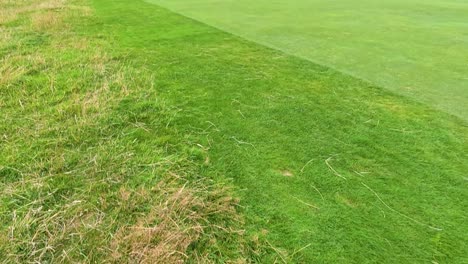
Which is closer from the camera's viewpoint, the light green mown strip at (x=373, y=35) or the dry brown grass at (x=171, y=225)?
the dry brown grass at (x=171, y=225)

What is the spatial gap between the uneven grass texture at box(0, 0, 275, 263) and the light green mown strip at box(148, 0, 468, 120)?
71.9 inches

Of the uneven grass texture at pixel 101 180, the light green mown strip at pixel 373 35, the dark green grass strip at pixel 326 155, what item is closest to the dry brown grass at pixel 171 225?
the uneven grass texture at pixel 101 180

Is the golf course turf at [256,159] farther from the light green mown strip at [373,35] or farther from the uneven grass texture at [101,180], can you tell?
the light green mown strip at [373,35]

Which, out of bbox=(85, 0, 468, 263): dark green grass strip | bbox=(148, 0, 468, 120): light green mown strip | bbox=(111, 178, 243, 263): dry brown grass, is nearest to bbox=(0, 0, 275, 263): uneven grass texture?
bbox=(111, 178, 243, 263): dry brown grass

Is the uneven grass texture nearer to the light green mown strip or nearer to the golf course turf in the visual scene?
the golf course turf

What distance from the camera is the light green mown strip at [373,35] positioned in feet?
9.43

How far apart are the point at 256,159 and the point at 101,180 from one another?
788 millimetres

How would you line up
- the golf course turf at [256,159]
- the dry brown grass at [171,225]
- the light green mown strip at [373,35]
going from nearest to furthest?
the dry brown grass at [171,225] → the golf course turf at [256,159] → the light green mown strip at [373,35]

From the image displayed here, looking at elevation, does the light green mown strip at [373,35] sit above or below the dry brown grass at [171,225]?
above

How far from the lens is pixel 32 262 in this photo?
121 cm

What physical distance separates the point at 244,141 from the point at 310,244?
804 mm

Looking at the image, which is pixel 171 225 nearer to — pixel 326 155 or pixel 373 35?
pixel 326 155

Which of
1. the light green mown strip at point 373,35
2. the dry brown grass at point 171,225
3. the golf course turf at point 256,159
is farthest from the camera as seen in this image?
the light green mown strip at point 373,35

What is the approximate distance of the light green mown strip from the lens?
113 inches
